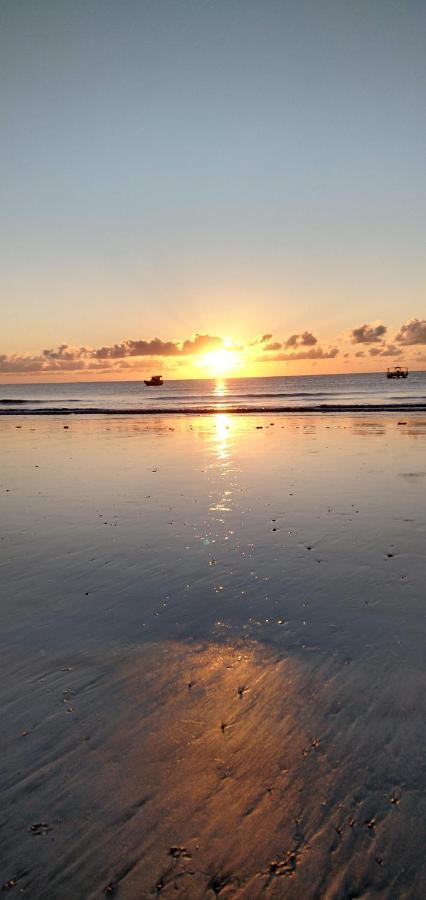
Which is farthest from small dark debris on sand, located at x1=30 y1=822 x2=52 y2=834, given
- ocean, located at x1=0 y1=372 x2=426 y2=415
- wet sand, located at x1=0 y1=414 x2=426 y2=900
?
ocean, located at x1=0 y1=372 x2=426 y2=415

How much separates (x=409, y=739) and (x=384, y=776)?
0.56 metres

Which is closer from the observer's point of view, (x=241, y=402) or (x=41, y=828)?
(x=41, y=828)

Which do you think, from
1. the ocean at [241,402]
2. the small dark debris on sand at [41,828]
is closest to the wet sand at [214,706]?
the small dark debris on sand at [41,828]

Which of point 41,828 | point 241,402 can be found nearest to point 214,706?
point 41,828

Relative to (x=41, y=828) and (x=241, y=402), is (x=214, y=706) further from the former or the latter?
(x=241, y=402)

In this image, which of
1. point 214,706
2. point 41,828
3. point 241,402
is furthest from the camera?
point 241,402

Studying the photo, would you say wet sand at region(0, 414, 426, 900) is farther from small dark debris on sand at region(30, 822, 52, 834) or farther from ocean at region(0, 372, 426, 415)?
ocean at region(0, 372, 426, 415)

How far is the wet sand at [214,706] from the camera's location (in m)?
3.70

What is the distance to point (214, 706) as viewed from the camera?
5.34 m

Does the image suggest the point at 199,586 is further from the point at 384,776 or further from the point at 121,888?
the point at 121,888

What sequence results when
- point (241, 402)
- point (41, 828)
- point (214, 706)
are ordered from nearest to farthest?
point (41, 828), point (214, 706), point (241, 402)

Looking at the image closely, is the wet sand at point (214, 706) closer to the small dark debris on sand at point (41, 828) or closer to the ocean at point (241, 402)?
the small dark debris on sand at point (41, 828)

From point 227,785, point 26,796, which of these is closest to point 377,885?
point 227,785

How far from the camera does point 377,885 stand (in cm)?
351
